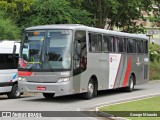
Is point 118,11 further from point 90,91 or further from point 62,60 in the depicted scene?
point 62,60

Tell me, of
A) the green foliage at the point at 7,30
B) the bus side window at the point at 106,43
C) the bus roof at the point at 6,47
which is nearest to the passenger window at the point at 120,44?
the bus side window at the point at 106,43

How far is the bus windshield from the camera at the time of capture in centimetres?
1783

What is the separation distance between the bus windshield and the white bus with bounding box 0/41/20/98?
2.27 m

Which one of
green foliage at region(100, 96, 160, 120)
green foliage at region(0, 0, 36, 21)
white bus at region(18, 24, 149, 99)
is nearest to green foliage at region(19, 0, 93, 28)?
green foliage at region(0, 0, 36, 21)

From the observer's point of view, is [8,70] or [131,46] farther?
[131,46]

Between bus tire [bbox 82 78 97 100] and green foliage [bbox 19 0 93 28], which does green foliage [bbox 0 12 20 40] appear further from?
bus tire [bbox 82 78 97 100]

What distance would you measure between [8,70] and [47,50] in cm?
370

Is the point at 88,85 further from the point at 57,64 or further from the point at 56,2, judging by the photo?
the point at 56,2

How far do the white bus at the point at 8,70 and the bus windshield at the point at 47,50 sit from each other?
2273 mm

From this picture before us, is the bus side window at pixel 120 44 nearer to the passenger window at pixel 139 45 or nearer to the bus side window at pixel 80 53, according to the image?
the passenger window at pixel 139 45

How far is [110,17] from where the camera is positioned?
4081 cm

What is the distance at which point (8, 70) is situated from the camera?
2095 centimetres

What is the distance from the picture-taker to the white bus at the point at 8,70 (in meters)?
20.5

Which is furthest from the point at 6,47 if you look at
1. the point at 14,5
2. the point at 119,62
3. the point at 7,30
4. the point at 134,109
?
the point at 134,109
